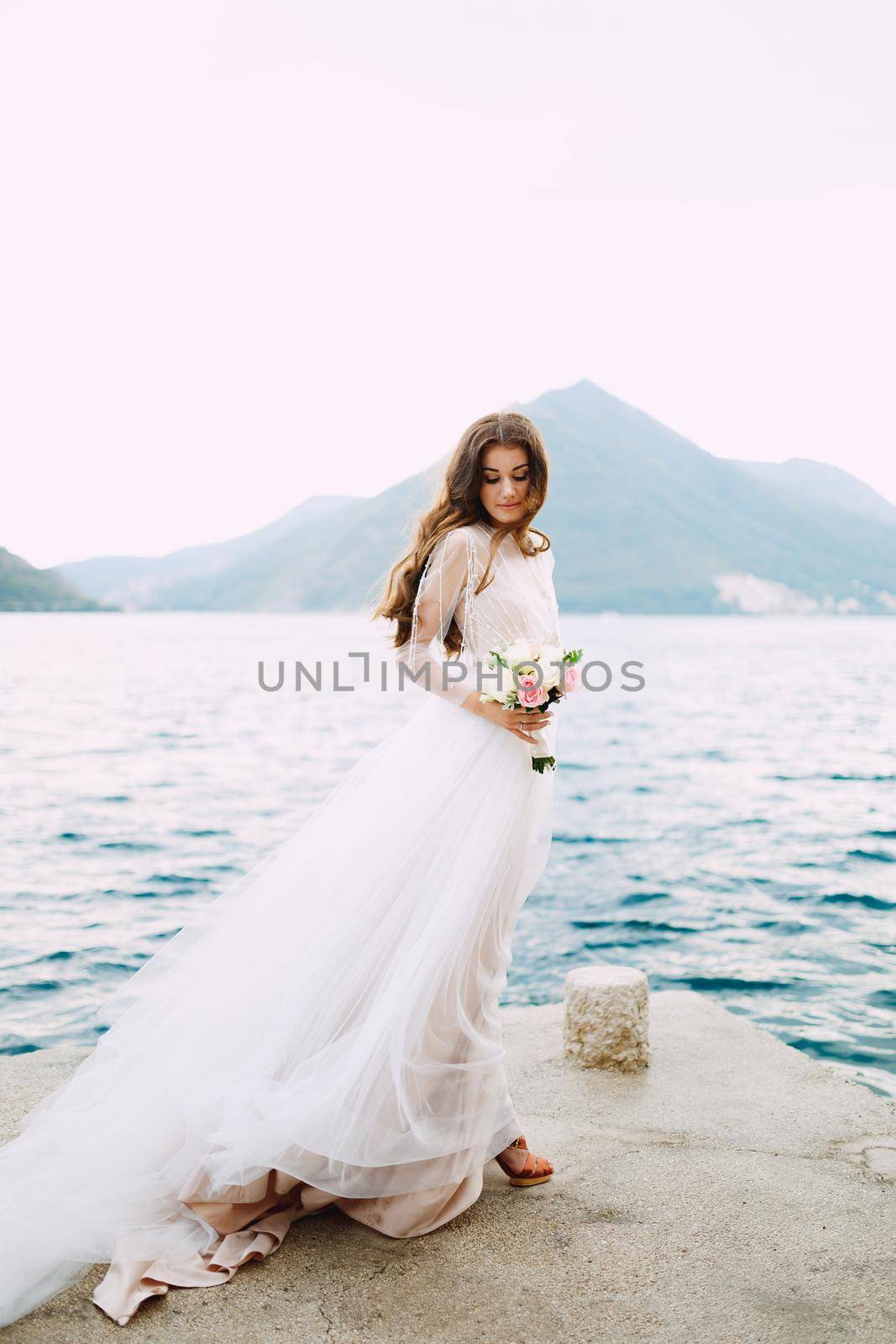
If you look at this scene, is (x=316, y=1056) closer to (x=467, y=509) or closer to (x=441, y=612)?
(x=441, y=612)

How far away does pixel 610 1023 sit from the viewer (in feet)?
15.9

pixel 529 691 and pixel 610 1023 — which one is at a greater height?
pixel 529 691

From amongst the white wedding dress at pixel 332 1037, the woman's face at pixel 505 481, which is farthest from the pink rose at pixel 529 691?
the woman's face at pixel 505 481

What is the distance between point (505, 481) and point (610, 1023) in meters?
2.80

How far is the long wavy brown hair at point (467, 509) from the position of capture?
352cm

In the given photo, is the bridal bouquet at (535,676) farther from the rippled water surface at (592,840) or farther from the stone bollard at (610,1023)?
the rippled water surface at (592,840)

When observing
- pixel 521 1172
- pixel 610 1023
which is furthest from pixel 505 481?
pixel 610 1023

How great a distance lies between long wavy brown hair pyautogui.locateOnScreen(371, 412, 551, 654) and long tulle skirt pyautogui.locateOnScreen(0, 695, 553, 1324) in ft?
1.33

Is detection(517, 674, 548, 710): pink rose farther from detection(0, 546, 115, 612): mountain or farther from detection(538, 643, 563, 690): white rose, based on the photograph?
detection(0, 546, 115, 612): mountain

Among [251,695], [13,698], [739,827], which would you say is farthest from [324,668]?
[739,827]

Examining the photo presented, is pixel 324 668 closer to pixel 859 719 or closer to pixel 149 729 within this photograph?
pixel 149 729

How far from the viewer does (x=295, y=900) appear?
345 centimetres

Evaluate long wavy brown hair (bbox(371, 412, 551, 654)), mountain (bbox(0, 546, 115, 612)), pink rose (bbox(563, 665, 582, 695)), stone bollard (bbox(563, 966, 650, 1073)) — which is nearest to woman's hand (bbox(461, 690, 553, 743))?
pink rose (bbox(563, 665, 582, 695))

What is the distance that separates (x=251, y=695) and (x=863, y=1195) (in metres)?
40.4
